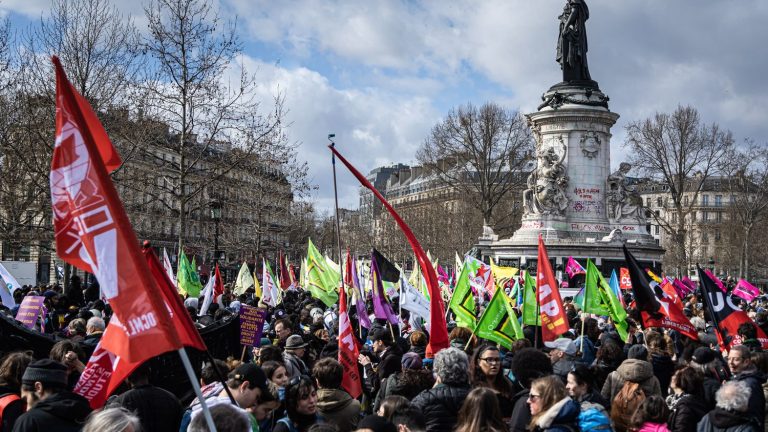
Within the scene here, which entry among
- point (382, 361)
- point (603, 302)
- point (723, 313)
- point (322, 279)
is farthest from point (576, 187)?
point (382, 361)

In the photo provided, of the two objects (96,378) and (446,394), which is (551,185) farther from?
(96,378)

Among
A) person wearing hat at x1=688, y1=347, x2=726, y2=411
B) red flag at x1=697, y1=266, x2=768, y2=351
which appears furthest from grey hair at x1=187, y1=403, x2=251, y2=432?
red flag at x1=697, y1=266, x2=768, y2=351

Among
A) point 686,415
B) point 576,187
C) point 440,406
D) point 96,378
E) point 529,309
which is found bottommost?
point 686,415

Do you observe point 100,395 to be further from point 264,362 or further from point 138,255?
point 138,255

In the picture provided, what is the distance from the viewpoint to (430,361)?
27.0 feet

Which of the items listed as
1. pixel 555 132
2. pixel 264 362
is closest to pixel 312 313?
pixel 264 362

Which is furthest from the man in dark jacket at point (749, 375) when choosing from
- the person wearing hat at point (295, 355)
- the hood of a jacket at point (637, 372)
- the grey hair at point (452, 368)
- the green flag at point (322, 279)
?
the green flag at point (322, 279)

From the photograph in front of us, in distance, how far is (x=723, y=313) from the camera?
968 centimetres

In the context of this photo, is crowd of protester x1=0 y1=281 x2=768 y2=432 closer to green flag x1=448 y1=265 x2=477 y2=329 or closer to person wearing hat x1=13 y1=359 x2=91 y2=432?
person wearing hat x1=13 y1=359 x2=91 y2=432

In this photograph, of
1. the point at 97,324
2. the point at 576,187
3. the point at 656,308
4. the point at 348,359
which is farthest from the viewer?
the point at 576,187

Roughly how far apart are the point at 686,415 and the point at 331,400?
102 inches

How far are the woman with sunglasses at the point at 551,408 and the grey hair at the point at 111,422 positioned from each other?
249 cm

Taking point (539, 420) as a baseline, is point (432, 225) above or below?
above

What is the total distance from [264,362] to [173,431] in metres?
1.29
